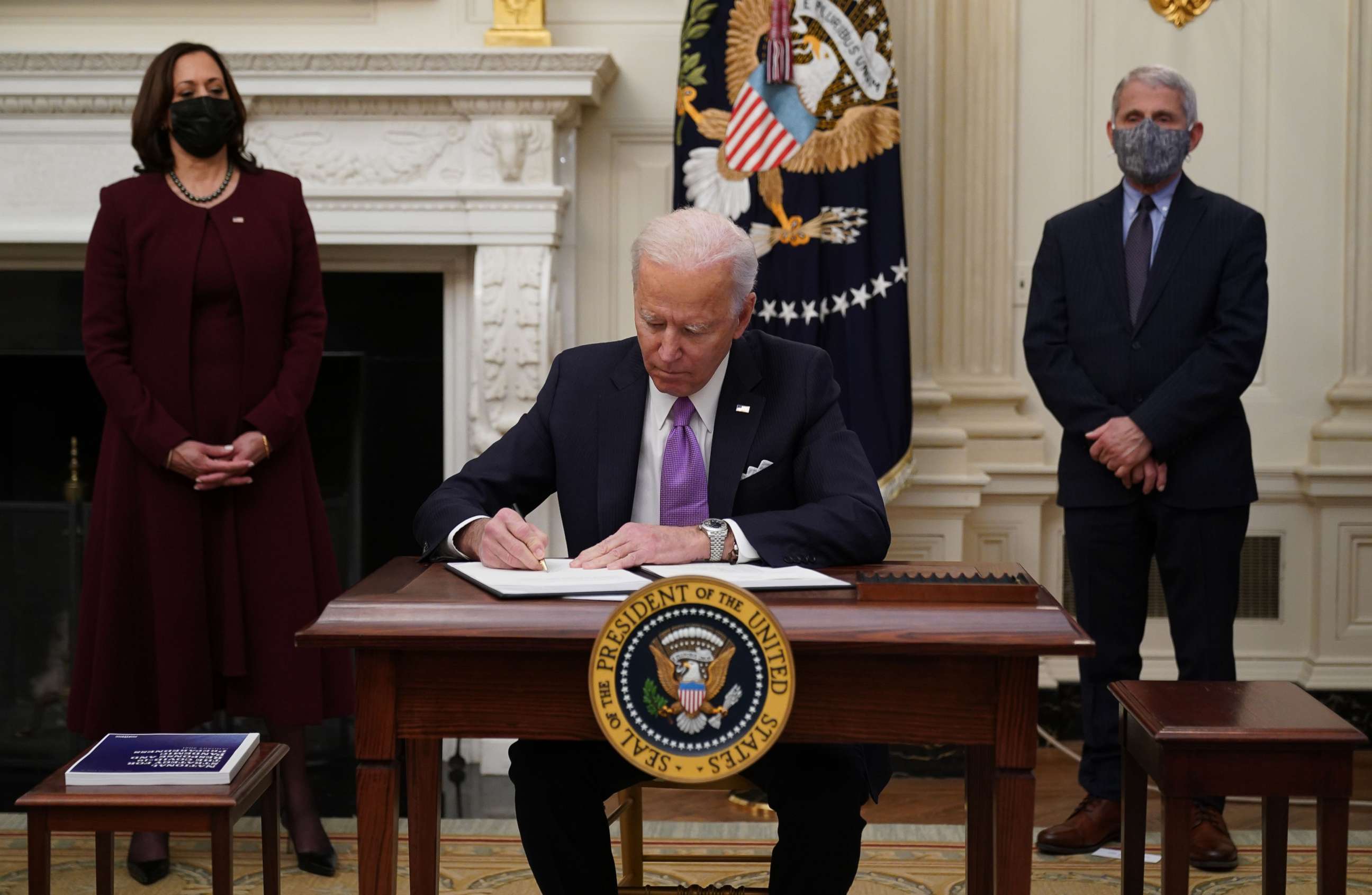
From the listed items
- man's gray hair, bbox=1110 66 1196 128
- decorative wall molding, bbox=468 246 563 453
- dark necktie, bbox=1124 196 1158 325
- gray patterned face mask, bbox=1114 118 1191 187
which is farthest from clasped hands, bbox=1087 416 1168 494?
decorative wall molding, bbox=468 246 563 453

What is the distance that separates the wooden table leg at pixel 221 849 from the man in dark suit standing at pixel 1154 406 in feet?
6.78

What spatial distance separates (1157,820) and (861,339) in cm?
159

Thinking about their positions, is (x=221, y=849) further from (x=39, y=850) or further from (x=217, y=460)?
(x=217, y=460)

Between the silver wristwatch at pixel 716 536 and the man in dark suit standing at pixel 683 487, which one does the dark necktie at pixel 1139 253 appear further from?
the silver wristwatch at pixel 716 536

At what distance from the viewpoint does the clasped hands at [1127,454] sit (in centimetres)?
351

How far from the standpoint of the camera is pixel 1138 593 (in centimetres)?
368

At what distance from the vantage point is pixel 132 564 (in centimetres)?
345

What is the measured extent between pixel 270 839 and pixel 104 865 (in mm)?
369

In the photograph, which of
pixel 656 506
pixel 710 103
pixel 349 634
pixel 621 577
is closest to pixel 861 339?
pixel 710 103

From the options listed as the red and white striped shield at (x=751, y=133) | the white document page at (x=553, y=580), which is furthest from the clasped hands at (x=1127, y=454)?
the white document page at (x=553, y=580)

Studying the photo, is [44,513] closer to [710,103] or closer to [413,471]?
[413,471]

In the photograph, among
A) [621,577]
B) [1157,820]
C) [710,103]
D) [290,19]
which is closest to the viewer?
[621,577]

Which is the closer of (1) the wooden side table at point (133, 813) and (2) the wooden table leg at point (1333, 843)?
(1) the wooden side table at point (133, 813)

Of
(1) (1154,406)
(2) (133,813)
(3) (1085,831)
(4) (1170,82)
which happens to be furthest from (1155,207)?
(2) (133,813)
